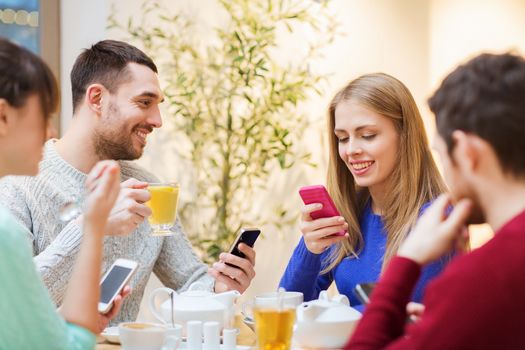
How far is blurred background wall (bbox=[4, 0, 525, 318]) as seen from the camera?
4.00 m

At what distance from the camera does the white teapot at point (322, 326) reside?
74.9 inches

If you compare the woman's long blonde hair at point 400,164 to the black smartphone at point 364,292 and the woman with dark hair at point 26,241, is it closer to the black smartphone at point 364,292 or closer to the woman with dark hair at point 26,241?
the black smartphone at point 364,292

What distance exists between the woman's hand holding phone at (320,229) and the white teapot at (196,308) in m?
0.49

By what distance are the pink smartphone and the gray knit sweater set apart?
488 mm

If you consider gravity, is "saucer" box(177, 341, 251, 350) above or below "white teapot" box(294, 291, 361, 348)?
below

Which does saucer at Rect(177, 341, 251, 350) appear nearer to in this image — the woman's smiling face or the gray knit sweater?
the gray knit sweater

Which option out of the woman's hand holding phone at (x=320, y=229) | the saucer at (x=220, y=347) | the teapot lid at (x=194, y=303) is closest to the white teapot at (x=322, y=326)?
the saucer at (x=220, y=347)

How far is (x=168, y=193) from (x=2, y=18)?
1.98m

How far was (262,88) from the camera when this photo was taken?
4.27 meters

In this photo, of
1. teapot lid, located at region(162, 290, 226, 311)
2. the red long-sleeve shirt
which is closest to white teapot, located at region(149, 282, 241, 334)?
teapot lid, located at region(162, 290, 226, 311)

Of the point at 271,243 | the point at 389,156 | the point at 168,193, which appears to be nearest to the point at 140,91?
the point at 168,193

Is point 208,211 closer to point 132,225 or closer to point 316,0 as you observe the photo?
point 316,0

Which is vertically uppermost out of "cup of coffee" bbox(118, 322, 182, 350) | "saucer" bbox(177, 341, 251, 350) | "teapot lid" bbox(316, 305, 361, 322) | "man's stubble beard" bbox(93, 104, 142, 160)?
"man's stubble beard" bbox(93, 104, 142, 160)

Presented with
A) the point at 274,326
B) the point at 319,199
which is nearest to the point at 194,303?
the point at 274,326
